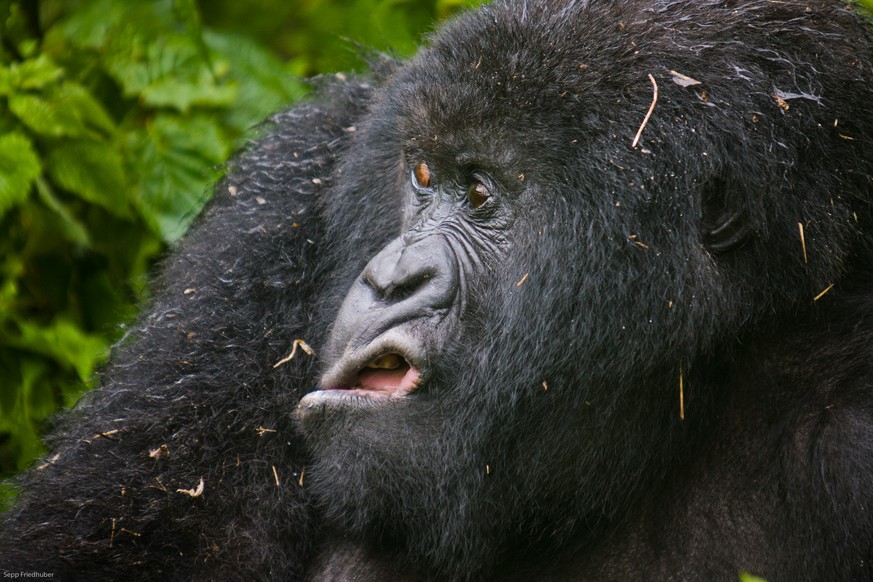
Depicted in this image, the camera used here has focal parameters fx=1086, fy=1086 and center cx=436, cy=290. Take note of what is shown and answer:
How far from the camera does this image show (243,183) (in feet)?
13.7

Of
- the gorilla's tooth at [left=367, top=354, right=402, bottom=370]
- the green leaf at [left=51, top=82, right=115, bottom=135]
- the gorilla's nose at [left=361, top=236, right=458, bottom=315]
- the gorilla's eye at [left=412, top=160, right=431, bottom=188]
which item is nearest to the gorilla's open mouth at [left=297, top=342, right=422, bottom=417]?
the gorilla's tooth at [left=367, top=354, right=402, bottom=370]

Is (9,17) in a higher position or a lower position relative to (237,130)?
higher

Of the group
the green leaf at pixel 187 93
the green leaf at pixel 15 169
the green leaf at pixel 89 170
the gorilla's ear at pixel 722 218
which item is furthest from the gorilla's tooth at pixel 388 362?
the green leaf at pixel 187 93

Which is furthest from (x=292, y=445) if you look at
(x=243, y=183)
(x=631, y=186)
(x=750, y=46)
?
(x=750, y=46)

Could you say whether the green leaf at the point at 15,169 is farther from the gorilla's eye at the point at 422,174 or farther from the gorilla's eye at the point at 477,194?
the gorilla's eye at the point at 477,194

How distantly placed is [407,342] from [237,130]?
3.04 m

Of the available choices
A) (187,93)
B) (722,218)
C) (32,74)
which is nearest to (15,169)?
(32,74)

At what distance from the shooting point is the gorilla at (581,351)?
3064 millimetres

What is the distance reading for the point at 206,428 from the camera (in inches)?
139

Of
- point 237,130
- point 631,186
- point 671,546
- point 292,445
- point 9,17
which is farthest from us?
point 237,130

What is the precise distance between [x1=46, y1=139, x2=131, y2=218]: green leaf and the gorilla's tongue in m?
2.46

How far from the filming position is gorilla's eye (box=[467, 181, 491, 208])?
3.25 meters

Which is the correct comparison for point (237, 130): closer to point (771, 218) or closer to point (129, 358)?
point (129, 358)

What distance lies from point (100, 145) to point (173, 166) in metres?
0.36
